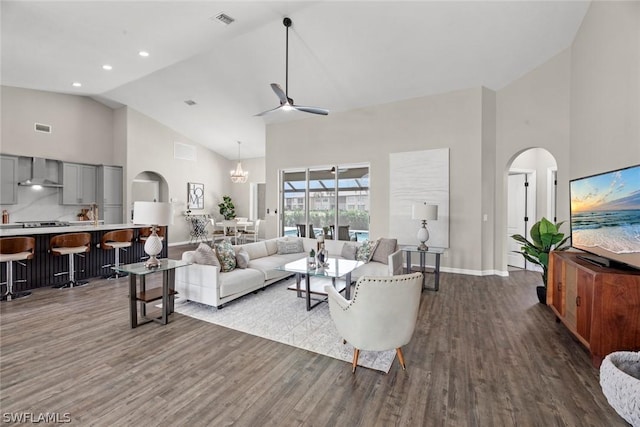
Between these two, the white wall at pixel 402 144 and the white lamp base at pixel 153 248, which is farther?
the white wall at pixel 402 144

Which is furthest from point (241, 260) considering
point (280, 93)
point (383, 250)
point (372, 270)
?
point (280, 93)

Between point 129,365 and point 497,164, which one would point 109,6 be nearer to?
point 129,365

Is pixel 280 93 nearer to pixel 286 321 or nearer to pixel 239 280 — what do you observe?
pixel 239 280

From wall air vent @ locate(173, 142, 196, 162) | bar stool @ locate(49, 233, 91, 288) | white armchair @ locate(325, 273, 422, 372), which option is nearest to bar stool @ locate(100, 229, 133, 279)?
bar stool @ locate(49, 233, 91, 288)

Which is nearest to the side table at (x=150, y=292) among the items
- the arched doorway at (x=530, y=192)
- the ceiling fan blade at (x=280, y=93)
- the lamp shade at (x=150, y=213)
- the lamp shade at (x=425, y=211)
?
the lamp shade at (x=150, y=213)

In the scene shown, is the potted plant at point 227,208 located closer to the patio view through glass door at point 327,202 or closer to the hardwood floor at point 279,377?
the patio view through glass door at point 327,202

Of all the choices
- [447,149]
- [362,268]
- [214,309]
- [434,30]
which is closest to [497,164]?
[447,149]

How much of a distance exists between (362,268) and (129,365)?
319cm

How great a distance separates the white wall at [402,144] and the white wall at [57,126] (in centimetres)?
460

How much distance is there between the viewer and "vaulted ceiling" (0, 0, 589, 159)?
3.98m

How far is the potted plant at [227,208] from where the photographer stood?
35.4 feet

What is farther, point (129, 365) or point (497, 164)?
point (497, 164)

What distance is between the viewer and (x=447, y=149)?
581cm

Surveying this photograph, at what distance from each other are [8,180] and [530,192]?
452 inches
